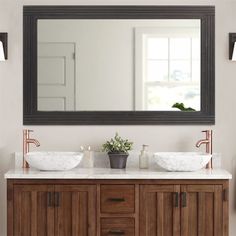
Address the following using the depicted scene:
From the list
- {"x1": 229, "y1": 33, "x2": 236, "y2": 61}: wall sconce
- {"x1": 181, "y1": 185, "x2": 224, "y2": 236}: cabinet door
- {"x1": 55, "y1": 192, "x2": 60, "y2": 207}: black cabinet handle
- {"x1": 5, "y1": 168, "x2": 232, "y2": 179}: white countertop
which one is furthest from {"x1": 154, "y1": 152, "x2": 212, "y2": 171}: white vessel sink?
{"x1": 229, "y1": 33, "x2": 236, "y2": 61}: wall sconce

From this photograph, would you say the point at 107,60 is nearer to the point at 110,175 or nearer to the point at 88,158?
the point at 88,158

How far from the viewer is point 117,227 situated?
425 cm

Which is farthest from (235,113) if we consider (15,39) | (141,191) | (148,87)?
(15,39)

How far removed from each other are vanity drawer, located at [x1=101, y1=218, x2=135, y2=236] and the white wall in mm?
700

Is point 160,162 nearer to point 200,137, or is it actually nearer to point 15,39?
point 200,137

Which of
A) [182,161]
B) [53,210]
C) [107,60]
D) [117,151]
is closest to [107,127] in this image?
[117,151]

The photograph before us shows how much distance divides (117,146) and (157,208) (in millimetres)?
597

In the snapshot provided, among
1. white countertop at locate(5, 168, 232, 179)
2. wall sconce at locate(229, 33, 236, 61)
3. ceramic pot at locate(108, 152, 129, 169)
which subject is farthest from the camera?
wall sconce at locate(229, 33, 236, 61)

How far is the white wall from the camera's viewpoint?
474 cm

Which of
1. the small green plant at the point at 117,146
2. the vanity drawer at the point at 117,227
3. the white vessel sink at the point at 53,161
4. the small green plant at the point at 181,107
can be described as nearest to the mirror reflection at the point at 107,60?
the small green plant at the point at 181,107

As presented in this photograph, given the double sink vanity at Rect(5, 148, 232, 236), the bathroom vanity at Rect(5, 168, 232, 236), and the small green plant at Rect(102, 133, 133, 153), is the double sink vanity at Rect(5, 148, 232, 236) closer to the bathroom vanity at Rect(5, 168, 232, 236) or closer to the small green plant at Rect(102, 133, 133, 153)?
the bathroom vanity at Rect(5, 168, 232, 236)

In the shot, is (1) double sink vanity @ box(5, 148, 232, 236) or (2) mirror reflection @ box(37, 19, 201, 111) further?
(2) mirror reflection @ box(37, 19, 201, 111)

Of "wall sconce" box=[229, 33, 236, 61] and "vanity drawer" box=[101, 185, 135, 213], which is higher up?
"wall sconce" box=[229, 33, 236, 61]

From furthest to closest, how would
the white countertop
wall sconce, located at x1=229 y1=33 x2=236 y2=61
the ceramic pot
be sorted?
wall sconce, located at x1=229 y1=33 x2=236 y2=61
the ceramic pot
the white countertop
